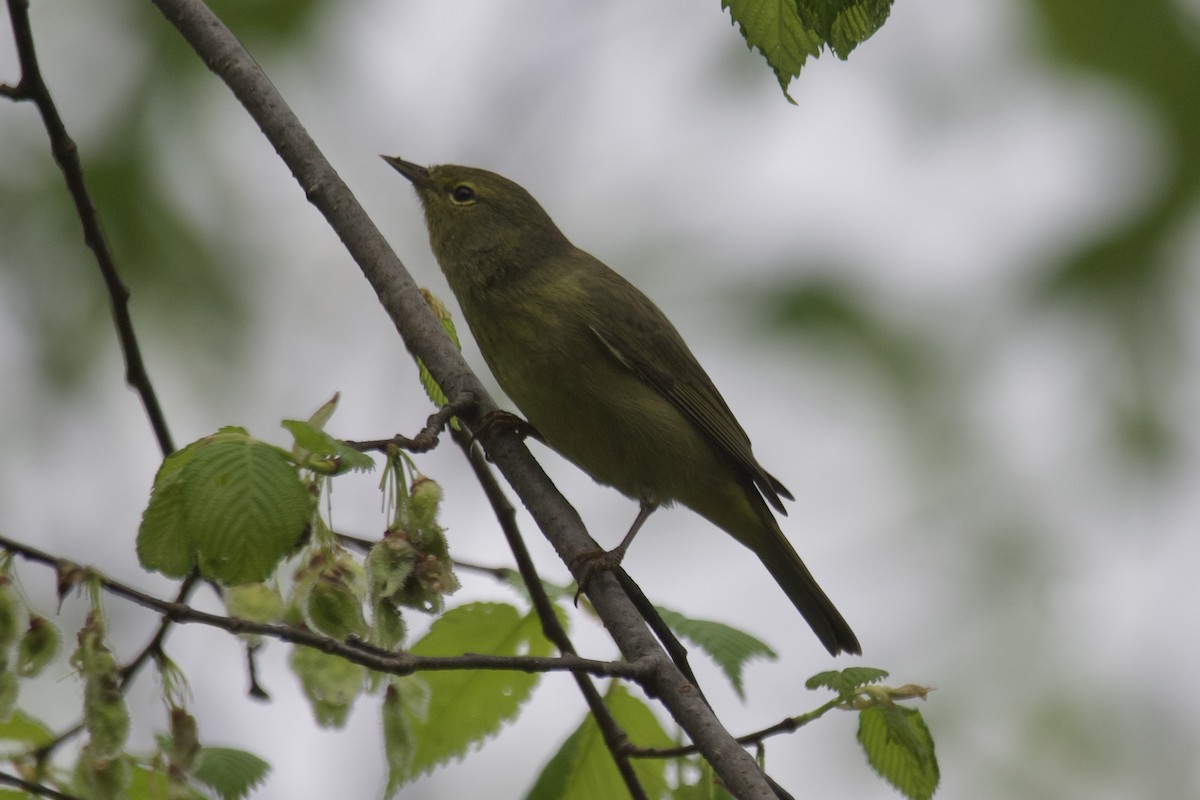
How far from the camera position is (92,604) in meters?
2.72

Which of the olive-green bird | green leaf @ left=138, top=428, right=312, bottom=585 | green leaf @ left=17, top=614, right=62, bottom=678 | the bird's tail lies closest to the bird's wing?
the olive-green bird

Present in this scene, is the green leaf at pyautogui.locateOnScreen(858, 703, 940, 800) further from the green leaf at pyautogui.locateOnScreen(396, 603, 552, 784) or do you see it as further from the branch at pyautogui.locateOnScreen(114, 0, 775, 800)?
the green leaf at pyautogui.locateOnScreen(396, 603, 552, 784)

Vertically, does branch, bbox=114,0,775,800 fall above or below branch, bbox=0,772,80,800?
above

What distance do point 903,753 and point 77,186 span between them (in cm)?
265

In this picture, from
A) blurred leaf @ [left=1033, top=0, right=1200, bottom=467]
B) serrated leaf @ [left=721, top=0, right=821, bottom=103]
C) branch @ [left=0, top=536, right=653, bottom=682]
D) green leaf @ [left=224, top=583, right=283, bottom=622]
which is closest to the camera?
branch @ [left=0, top=536, right=653, bottom=682]

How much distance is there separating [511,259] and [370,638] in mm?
3056

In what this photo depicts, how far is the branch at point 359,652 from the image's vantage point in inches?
94.7

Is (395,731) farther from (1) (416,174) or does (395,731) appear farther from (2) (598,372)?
(1) (416,174)

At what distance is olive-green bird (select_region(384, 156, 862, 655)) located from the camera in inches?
204

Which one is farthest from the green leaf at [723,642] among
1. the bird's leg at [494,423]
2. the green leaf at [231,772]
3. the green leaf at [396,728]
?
the green leaf at [231,772]

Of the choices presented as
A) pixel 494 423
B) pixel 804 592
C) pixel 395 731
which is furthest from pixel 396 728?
pixel 804 592

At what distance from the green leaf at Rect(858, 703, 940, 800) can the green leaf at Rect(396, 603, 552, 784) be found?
3.42 feet

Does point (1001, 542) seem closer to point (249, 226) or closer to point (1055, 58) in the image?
point (1055, 58)

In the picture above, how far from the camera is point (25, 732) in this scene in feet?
11.3
